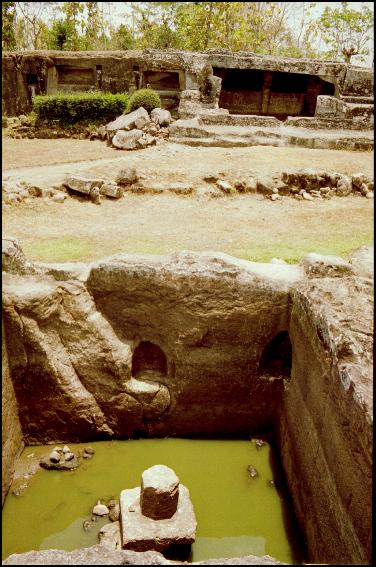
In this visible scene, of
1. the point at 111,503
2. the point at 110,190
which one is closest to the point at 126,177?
the point at 110,190

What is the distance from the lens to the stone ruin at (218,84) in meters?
15.4

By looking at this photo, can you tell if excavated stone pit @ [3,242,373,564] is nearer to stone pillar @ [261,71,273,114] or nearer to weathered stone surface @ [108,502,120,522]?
weathered stone surface @ [108,502,120,522]

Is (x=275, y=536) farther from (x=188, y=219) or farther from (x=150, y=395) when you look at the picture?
(x=188, y=219)

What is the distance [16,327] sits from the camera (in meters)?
5.23

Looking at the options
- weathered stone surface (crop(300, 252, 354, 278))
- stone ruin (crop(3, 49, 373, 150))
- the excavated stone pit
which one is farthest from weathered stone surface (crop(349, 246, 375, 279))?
stone ruin (crop(3, 49, 373, 150))

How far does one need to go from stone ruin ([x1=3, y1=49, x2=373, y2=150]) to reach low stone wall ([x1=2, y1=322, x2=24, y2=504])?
10691 mm

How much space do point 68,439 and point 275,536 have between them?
8.74 ft

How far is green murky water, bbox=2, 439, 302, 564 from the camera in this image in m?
4.74

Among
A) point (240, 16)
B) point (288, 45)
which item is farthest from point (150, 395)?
point (288, 45)

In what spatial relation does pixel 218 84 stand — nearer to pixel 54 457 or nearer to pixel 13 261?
pixel 13 261

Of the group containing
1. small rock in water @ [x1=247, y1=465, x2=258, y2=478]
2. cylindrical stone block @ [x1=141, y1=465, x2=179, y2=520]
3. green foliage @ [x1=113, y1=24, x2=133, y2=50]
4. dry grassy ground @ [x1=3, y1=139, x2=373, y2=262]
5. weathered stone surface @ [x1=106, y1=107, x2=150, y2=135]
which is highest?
green foliage @ [x1=113, y1=24, x2=133, y2=50]

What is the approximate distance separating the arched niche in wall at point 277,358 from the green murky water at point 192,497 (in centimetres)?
95

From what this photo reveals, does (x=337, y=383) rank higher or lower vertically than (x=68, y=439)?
higher

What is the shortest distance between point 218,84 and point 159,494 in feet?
52.7
